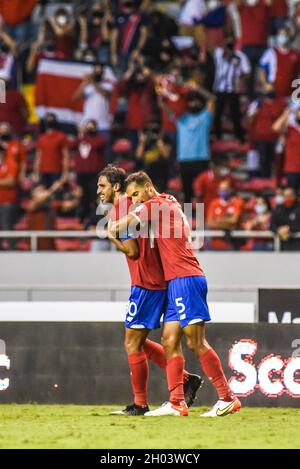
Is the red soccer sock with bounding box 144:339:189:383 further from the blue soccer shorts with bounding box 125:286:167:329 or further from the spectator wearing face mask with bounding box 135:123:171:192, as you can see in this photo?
the spectator wearing face mask with bounding box 135:123:171:192

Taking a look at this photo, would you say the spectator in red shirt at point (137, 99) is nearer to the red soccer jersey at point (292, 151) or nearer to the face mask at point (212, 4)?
the face mask at point (212, 4)

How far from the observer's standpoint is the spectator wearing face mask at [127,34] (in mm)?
19234

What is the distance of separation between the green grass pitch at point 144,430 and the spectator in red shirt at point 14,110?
313 inches

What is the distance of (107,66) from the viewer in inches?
762

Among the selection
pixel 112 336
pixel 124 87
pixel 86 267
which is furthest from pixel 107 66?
pixel 112 336

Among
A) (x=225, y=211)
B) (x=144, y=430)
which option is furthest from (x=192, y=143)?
(x=144, y=430)

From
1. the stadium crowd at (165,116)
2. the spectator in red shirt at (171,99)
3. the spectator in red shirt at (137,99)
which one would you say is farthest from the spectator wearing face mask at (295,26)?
the spectator in red shirt at (137,99)

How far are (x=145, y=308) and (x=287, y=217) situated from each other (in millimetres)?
5740

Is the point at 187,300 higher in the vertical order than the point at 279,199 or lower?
lower

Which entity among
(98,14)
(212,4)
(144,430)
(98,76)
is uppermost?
(212,4)

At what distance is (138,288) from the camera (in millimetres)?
10953

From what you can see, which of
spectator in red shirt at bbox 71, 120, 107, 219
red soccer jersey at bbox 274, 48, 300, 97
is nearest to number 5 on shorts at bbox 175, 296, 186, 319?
spectator in red shirt at bbox 71, 120, 107, 219

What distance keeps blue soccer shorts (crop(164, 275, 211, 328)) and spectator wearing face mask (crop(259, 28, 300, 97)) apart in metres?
7.83

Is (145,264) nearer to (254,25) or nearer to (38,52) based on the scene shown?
(254,25)
